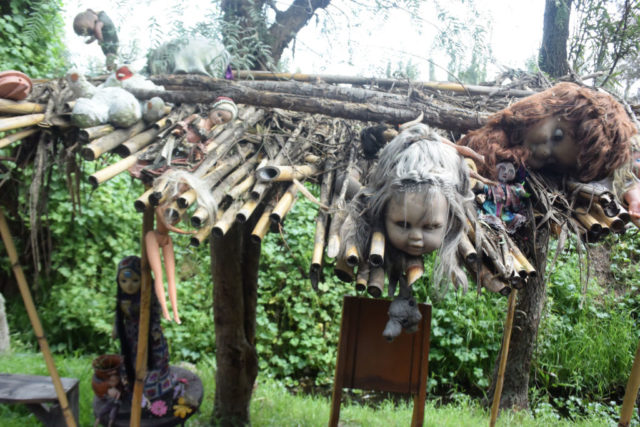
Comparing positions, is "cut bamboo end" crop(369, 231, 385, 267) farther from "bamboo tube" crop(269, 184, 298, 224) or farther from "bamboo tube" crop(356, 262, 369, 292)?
"bamboo tube" crop(269, 184, 298, 224)

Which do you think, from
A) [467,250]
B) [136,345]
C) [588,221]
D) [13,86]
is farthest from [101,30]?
[588,221]

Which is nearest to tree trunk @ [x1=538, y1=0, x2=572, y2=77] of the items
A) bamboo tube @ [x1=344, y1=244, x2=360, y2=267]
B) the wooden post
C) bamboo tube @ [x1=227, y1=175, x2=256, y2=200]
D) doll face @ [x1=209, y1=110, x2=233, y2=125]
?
the wooden post

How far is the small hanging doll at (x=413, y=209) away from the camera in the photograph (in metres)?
1.72

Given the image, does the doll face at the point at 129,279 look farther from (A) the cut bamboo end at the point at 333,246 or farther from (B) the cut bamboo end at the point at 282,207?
(A) the cut bamboo end at the point at 333,246

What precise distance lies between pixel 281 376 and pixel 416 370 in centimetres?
323

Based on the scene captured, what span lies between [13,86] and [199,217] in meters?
1.15

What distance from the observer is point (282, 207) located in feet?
6.39

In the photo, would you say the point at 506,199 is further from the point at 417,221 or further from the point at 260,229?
the point at 260,229

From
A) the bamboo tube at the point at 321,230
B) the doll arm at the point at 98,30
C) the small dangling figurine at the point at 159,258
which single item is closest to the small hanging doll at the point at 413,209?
the bamboo tube at the point at 321,230

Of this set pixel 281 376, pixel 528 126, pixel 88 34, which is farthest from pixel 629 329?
pixel 88 34

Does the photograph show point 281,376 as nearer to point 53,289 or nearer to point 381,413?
point 381,413

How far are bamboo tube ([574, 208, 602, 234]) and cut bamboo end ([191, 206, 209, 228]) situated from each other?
63.4 inches

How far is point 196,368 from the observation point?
497 centimetres

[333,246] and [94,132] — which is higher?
[94,132]
